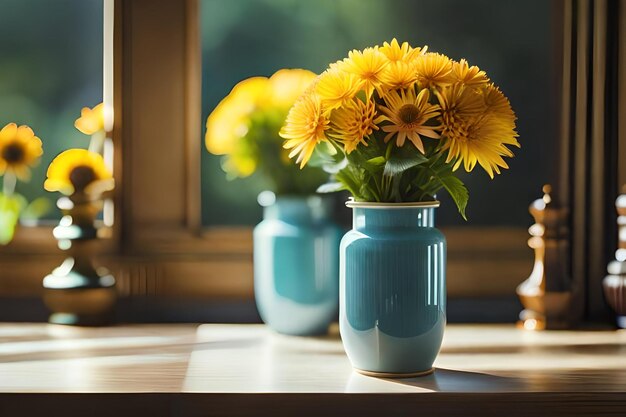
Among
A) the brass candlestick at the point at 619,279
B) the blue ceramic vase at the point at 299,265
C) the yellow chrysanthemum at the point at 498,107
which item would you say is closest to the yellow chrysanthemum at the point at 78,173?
the blue ceramic vase at the point at 299,265

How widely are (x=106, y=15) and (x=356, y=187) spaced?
2.13 feet

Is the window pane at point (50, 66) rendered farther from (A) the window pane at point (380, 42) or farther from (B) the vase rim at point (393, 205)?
(B) the vase rim at point (393, 205)

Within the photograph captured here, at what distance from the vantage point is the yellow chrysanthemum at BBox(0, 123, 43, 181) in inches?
61.7

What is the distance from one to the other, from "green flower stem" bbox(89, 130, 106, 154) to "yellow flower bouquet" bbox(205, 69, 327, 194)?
0.79 ft

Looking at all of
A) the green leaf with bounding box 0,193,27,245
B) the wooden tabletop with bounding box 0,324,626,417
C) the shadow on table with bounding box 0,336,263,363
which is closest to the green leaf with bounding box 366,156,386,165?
the wooden tabletop with bounding box 0,324,626,417

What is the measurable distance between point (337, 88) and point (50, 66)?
2.30 feet

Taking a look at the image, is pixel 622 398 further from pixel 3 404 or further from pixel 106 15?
pixel 106 15

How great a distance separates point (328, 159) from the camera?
4.01 feet

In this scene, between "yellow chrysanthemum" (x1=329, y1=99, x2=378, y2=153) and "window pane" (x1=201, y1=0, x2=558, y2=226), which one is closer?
"yellow chrysanthemum" (x1=329, y1=99, x2=378, y2=153)

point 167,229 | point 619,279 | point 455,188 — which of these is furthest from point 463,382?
point 167,229

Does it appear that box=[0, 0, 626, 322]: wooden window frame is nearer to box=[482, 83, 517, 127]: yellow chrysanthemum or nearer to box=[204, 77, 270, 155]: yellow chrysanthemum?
box=[204, 77, 270, 155]: yellow chrysanthemum

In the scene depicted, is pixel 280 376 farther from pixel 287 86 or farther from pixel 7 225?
pixel 7 225

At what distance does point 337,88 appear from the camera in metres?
1.11

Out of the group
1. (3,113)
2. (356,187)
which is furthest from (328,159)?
(3,113)
